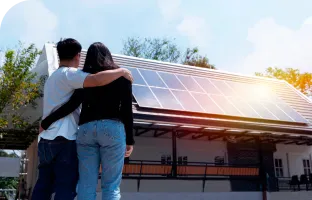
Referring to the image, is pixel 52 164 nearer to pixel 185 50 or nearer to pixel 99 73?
pixel 99 73

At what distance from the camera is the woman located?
242cm

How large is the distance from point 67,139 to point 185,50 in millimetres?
34470

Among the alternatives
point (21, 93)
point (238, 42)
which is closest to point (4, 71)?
point (21, 93)

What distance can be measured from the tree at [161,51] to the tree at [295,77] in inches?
284

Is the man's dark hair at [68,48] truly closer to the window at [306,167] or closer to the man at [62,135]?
the man at [62,135]

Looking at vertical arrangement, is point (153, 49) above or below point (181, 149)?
above

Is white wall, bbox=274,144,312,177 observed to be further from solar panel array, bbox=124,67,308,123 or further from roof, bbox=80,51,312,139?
solar panel array, bbox=124,67,308,123

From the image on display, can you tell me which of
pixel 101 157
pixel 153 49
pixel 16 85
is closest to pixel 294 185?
pixel 16 85

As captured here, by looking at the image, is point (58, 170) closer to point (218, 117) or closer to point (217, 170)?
point (218, 117)

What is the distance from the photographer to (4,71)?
10289mm

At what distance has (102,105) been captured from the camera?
2.60 m

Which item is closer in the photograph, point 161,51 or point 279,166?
point 279,166

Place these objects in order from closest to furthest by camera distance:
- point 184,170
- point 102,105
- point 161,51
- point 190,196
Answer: point 102,105 < point 190,196 < point 184,170 < point 161,51

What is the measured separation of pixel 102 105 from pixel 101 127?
20 centimetres
